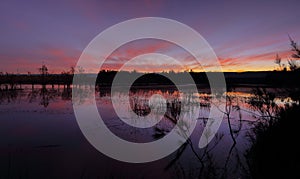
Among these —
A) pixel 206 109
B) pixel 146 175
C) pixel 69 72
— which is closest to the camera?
pixel 146 175

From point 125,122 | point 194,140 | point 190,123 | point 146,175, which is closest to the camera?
point 146,175

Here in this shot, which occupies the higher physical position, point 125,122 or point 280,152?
point 280,152

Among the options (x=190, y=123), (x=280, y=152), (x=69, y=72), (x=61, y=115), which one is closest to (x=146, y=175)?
(x=280, y=152)

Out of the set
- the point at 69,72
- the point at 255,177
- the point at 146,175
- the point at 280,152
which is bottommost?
the point at 146,175

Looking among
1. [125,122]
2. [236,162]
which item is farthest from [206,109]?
[236,162]

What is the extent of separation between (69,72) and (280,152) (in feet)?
232

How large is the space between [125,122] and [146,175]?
6.30 meters

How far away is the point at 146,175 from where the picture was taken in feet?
19.7

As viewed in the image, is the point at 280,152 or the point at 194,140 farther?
the point at 194,140

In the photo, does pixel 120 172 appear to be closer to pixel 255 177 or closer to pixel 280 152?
pixel 255 177

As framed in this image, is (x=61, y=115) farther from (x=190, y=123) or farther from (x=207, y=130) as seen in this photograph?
(x=207, y=130)

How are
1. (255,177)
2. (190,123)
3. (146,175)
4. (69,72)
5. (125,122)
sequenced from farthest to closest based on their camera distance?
(69,72) → (125,122) → (190,123) → (146,175) → (255,177)

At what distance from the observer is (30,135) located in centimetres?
934

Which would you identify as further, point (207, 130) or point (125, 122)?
point (125, 122)
